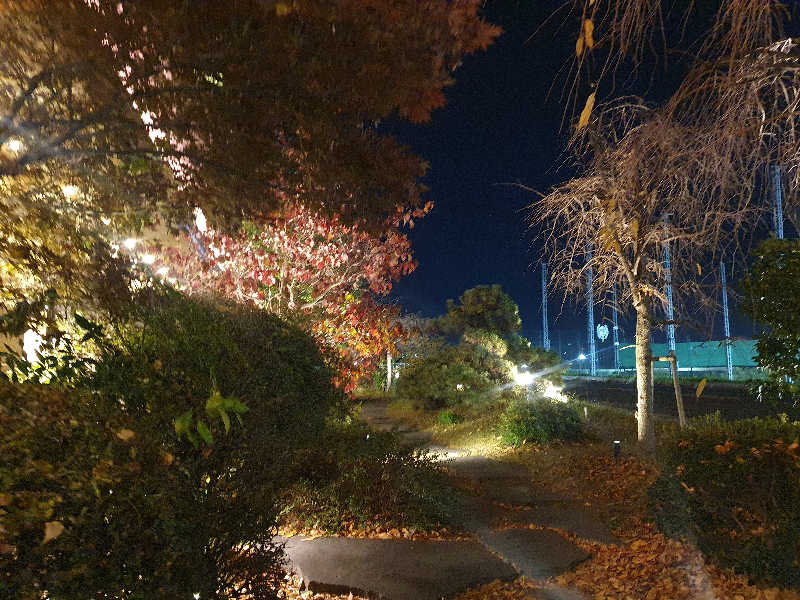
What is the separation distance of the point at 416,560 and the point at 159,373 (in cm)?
357

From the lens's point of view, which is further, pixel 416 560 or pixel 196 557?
pixel 416 560

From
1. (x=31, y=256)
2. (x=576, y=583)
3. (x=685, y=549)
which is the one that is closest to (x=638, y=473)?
(x=685, y=549)

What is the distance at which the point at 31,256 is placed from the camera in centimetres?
379

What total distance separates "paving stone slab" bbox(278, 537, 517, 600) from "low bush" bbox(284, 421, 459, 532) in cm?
72

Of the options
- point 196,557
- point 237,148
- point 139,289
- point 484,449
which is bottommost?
point 484,449

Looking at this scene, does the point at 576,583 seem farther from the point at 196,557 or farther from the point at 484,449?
the point at 484,449

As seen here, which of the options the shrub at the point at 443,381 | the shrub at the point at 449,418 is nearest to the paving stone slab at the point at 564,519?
the shrub at the point at 449,418

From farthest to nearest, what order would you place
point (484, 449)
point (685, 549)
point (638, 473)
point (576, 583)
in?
point (484, 449) → point (638, 473) → point (685, 549) → point (576, 583)

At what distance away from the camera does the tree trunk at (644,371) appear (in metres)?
11.4

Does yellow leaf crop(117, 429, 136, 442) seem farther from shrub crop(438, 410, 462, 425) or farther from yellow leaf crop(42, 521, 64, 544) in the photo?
shrub crop(438, 410, 462, 425)

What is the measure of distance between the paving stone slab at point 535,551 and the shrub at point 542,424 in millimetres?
7394

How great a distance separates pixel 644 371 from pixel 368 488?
6.16 m

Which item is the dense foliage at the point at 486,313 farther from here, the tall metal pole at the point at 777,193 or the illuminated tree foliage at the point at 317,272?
the tall metal pole at the point at 777,193

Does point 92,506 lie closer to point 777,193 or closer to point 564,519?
point 777,193
